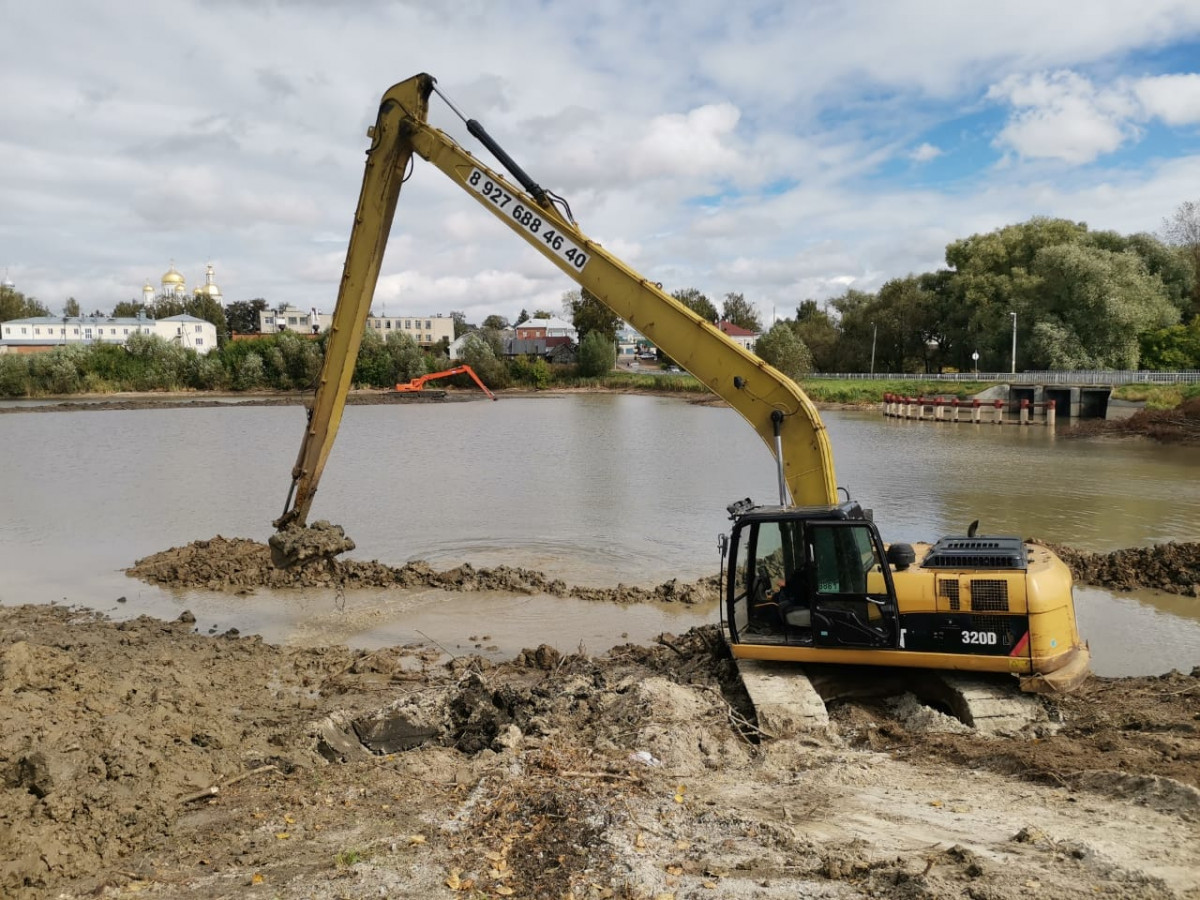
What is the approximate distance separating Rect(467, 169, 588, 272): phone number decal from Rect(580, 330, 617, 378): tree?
7769cm

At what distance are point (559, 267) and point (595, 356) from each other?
257 feet

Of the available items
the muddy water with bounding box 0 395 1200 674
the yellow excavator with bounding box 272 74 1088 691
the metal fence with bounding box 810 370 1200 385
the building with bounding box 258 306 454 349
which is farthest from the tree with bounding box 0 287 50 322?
the yellow excavator with bounding box 272 74 1088 691

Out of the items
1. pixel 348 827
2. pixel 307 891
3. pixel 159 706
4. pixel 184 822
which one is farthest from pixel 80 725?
pixel 307 891

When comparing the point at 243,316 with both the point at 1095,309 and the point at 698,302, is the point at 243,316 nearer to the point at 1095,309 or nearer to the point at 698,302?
the point at 698,302

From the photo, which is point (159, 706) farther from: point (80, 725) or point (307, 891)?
point (307, 891)

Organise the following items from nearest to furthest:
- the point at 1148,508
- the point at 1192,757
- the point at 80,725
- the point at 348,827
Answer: the point at 348,827 < the point at 1192,757 < the point at 80,725 < the point at 1148,508

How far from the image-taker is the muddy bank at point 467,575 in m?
12.6

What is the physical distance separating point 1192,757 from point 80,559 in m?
16.0

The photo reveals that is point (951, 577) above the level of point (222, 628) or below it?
above

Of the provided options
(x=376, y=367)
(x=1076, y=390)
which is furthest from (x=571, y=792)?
Answer: (x=376, y=367)

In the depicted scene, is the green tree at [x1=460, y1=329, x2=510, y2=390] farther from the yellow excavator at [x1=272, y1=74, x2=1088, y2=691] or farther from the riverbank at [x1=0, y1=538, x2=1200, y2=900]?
the riverbank at [x1=0, y1=538, x2=1200, y2=900]

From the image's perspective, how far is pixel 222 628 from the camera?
11.7 meters

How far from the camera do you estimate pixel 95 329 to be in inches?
4375

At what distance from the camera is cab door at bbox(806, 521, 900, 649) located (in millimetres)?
7184
